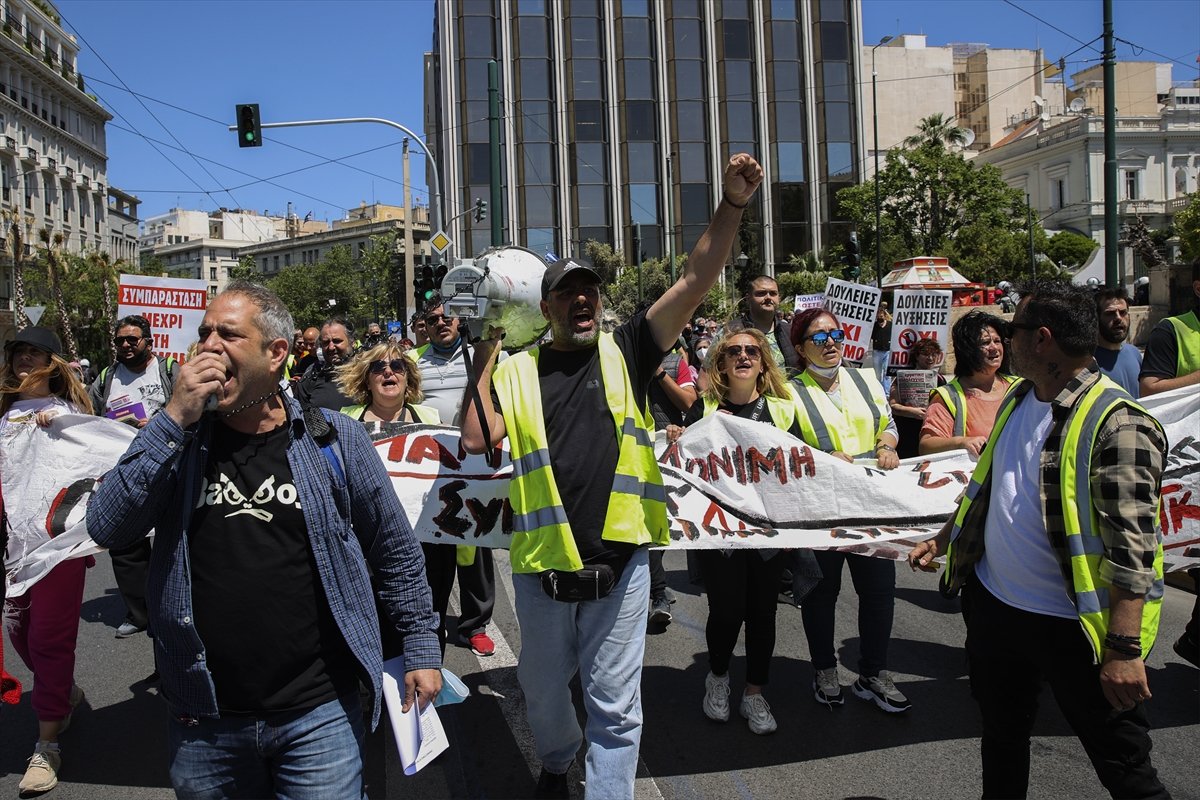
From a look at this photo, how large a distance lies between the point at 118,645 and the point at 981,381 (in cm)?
538

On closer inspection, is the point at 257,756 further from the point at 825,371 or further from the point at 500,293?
the point at 825,371

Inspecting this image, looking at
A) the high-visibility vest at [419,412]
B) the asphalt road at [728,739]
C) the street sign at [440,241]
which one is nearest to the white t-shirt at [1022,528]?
the asphalt road at [728,739]

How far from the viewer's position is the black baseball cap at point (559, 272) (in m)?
3.27

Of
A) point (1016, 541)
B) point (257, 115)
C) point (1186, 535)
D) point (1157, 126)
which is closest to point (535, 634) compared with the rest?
point (1016, 541)

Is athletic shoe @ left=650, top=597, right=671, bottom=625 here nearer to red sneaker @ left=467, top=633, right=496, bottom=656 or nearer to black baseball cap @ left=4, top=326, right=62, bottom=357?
red sneaker @ left=467, top=633, right=496, bottom=656

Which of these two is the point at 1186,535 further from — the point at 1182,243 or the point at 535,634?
the point at 1182,243

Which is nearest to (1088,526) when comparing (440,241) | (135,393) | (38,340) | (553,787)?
(553,787)

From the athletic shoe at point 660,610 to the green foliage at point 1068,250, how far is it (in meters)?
59.6

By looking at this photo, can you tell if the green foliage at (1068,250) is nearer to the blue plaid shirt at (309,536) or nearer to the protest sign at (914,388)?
the protest sign at (914,388)

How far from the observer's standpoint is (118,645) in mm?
6043

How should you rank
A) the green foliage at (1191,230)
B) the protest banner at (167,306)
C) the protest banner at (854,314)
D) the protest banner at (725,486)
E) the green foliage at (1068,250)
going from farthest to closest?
the green foliage at (1068,250) < the green foliage at (1191,230) < the protest banner at (167,306) < the protest banner at (854,314) < the protest banner at (725,486)

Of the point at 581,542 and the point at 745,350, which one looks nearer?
the point at 581,542

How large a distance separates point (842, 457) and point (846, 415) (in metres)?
0.27

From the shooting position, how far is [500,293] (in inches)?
132
